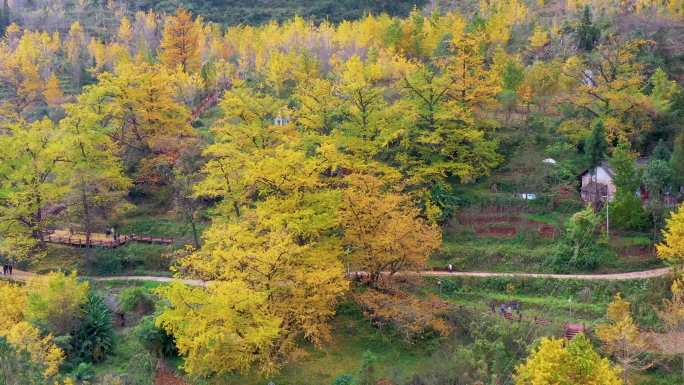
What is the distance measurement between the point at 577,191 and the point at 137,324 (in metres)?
21.9

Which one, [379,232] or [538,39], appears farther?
[538,39]

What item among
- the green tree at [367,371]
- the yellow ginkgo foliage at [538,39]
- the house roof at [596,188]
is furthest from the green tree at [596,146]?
the yellow ginkgo foliage at [538,39]

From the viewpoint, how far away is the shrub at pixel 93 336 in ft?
95.2

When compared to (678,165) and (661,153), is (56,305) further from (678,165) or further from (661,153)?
(661,153)

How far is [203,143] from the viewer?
132 ft

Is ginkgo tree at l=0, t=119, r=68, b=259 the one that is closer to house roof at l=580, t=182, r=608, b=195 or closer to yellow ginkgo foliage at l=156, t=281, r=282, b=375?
yellow ginkgo foliage at l=156, t=281, r=282, b=375

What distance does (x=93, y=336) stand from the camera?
29.3 m

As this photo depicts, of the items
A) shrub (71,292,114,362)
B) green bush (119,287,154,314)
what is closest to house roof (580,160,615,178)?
green bush (119,287,154,314)

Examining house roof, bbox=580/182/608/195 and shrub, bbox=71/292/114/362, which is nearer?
shrub, bbox=71/292/114/362

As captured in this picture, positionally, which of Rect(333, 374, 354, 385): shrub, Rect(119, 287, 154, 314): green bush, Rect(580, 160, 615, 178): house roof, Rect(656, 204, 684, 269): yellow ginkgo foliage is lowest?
Rect(333, 374, 354, 385): shrub

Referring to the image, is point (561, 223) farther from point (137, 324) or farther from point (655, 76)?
point (137, 324)

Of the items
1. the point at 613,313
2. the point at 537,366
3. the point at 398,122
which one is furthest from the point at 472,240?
the point at 537,366

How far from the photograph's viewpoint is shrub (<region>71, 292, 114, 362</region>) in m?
29.0

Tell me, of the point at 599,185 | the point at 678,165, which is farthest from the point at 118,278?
the point at 678,165
